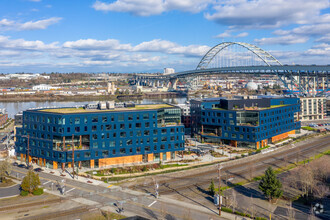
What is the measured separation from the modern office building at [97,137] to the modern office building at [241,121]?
1033cm

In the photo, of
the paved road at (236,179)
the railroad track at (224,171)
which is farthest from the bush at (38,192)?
the paved road at (236,179)

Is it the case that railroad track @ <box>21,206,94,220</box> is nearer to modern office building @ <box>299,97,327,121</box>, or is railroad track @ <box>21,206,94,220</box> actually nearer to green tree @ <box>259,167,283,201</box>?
green tree @ <box>259,167,283,201</box>

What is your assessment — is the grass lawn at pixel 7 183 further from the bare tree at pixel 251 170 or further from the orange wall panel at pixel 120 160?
the bare tree at pixel 251 170

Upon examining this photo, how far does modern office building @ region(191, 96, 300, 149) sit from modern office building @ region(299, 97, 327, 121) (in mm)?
23578

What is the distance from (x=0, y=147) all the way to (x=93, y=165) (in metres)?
21.4

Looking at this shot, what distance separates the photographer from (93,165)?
121ft

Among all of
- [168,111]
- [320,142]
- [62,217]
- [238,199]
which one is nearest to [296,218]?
[238,199]

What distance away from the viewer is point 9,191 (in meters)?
29.8

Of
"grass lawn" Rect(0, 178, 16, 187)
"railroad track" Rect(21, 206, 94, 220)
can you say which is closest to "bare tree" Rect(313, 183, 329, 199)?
"railroad track" Rect(21, 206, 94, 220)

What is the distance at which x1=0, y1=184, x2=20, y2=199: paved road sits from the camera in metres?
28.8

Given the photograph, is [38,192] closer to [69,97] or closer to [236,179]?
[236,179]

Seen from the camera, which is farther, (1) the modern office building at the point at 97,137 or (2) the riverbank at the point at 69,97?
(2) the riverbank at the point at 69,97

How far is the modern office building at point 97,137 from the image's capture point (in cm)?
3622

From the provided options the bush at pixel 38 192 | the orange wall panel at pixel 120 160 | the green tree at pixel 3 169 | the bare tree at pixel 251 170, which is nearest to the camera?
the bush at pixel 38 192
